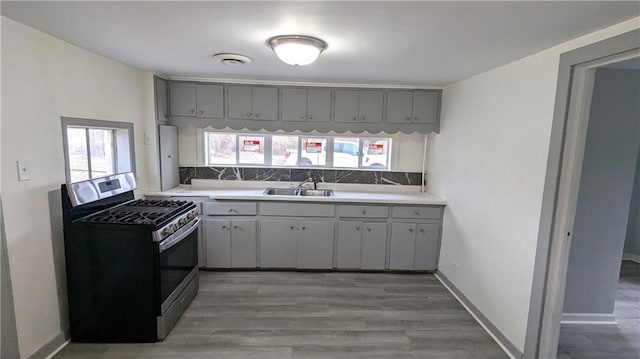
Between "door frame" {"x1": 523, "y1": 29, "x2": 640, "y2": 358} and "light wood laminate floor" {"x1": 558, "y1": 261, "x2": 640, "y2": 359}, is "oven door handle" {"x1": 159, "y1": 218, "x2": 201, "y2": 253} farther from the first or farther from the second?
"light wood laminate floor" {"x1": 558, "y1": 261, "x2": 640, "y2": 359}

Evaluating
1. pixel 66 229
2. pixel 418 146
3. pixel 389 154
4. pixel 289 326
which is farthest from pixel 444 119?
pixel 66 229

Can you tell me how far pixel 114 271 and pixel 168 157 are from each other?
5.56 feet

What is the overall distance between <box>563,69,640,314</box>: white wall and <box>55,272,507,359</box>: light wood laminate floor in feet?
3.57

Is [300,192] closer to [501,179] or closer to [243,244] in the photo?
[243,244]

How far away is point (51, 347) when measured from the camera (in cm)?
219

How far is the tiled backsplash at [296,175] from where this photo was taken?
13.2 ft

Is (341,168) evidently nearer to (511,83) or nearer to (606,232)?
(511,83)

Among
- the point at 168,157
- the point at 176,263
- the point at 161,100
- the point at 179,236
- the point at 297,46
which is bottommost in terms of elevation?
the point at 176,263

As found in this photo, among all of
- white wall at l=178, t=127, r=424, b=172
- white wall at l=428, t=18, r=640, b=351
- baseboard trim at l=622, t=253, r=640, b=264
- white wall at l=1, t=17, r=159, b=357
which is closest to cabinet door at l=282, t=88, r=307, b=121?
white wall at l=178, t=127, r=424, b=172

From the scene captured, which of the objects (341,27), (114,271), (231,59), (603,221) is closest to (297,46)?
(341,27)

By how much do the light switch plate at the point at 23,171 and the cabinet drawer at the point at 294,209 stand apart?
6.51ft

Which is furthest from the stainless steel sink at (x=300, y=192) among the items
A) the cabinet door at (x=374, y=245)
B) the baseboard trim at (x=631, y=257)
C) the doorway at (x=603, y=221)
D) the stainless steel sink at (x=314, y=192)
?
the baseboard trim at (x=631, y=257)

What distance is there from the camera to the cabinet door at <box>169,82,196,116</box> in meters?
3.60

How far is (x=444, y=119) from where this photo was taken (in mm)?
3668
